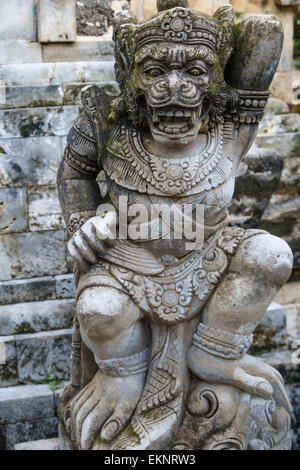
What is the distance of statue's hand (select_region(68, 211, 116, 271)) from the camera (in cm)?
322

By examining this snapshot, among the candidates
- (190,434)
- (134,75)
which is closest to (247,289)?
(190,434)

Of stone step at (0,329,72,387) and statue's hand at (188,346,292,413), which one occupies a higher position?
statue's hand at (188,346,292,413)

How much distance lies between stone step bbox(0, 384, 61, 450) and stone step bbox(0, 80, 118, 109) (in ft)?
6.15

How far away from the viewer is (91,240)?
10.6 feet

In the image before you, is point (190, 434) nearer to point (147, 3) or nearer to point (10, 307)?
point (10, 307)

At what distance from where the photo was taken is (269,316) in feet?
15.1

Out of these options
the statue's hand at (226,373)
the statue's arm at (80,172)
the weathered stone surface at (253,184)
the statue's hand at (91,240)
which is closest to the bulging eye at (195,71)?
the statue's arm at (80,172)

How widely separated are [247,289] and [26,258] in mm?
2051

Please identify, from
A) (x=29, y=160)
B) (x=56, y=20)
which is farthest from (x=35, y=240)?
(x=56, y=20)

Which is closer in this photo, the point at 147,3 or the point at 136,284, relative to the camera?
the point at 136,284

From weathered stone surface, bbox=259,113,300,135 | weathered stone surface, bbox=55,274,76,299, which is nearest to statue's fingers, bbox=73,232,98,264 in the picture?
weathered stone surface, bbox=55,274,76,299

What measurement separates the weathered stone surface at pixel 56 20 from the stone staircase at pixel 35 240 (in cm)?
28

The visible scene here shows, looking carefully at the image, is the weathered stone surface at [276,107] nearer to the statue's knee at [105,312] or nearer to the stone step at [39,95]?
the stone step at [39,95]

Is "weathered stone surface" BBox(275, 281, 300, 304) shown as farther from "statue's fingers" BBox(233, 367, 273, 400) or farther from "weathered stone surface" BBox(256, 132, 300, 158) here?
"statue's fingers" BBox(233, 367, 273, 400)
